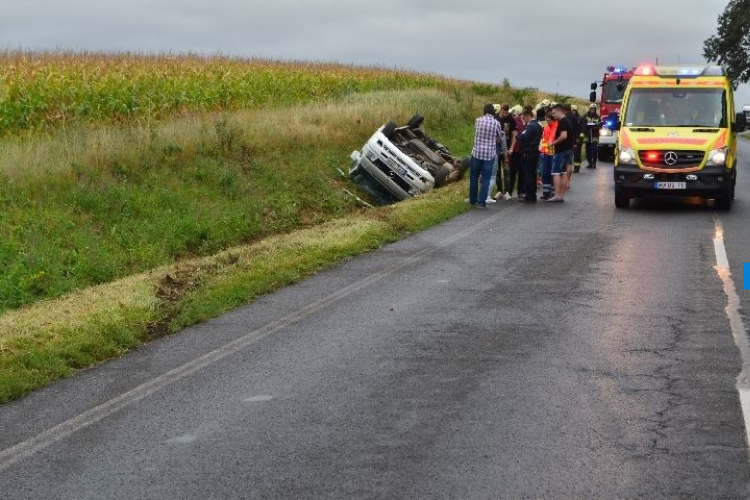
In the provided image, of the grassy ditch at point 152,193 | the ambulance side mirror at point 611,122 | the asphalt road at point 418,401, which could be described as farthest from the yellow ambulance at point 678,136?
the ambulance side mirror at point 611,122

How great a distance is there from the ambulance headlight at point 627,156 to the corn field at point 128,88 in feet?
37.8

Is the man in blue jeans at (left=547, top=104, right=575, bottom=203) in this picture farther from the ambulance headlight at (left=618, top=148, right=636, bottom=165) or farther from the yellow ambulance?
the ambulance headlight at (left=618, top=148, right=636, bottom=165)

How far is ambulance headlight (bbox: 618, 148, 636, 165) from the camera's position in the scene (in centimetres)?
1988

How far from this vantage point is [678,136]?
19781 mm

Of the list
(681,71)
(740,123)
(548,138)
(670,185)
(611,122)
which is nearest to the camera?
(670,185)

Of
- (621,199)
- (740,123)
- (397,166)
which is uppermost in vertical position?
A: (740,123)

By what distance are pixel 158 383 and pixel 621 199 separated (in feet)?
45.5

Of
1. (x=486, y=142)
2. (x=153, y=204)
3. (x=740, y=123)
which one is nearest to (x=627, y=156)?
(x=740, y=123)

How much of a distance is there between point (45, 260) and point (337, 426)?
928cm

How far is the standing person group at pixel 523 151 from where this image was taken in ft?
67.0

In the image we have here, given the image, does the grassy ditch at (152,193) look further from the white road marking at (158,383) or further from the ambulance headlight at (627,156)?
the ambulance headlight at (627,156)

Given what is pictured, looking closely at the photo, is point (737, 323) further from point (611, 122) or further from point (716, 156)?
point (611, 122)

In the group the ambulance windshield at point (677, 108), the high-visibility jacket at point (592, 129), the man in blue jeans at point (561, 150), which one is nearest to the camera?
the ambulance windshield at point (677, 108)

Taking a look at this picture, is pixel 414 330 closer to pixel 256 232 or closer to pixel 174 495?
pixel 174 495
